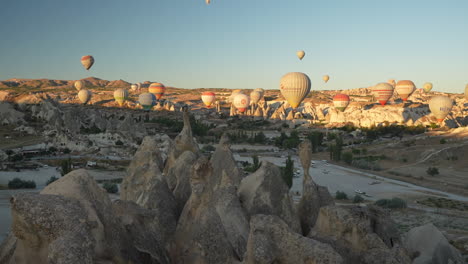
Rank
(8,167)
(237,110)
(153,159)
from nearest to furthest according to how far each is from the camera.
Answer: (153,159) < (8,167) < (237,110)

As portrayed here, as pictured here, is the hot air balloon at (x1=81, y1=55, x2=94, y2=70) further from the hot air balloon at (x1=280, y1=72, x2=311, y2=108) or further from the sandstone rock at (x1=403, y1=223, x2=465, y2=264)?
the sandstone rock at (x1=403, y1=223, x2=465, y2=264)

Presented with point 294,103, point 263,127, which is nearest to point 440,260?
point 294,103

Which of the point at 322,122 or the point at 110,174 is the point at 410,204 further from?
the point at 322,122

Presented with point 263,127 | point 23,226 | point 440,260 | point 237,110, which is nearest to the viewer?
point 23,226

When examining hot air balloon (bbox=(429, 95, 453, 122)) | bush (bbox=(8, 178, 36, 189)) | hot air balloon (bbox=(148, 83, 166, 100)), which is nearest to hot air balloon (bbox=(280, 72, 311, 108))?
hot air balloon (bbox=(429, 95, 453, 122))

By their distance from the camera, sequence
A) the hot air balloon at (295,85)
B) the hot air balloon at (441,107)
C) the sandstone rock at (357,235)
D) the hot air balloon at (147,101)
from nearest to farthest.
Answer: the sandstone rock at (357,235) < the hot air balloon at (295,85) < the hot air balloon at (441,107) < the hot air balloon at (147,101)

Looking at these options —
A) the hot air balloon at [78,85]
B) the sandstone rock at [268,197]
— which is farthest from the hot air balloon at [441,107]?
the hot air balloon at [78,85]

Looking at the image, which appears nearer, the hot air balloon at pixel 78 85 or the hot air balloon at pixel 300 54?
the hot air balloon at pixel 300 54

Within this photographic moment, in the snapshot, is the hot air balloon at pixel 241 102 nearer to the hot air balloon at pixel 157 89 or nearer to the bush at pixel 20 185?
the hot air balloon at pixel 157 89
